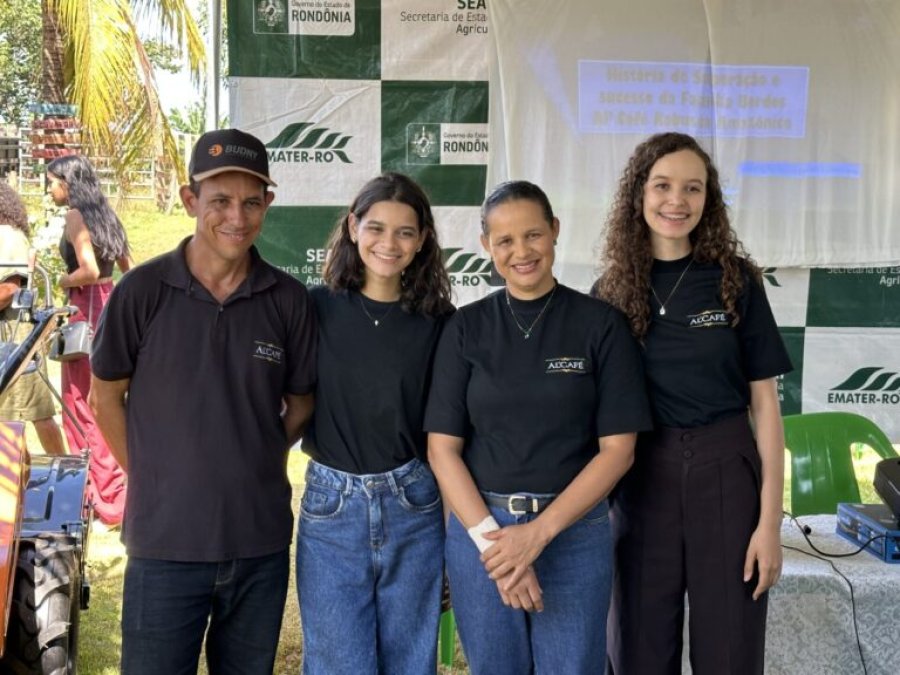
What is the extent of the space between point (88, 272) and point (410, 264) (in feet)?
10.0

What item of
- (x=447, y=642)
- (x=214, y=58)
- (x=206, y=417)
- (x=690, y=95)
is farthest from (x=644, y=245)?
(x=214, y=58)

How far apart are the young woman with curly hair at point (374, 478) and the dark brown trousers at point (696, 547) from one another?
478 mm

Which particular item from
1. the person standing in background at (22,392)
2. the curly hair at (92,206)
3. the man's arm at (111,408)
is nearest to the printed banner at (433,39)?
the curly hair at (92,206)

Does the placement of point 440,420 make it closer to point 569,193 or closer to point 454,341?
point 454,341

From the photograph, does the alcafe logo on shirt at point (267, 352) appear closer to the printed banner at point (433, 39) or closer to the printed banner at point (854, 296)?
the printed banner at point (433, 39)

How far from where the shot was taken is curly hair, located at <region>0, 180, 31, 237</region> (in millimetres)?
4824

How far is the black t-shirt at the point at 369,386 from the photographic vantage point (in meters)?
2.15

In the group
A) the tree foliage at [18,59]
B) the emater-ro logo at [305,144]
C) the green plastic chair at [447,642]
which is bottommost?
the green plastic chair at [447,642]

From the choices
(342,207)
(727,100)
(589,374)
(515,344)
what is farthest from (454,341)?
(727,100)

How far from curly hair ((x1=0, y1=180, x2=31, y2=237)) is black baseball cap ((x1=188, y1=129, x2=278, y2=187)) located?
312 centimetres

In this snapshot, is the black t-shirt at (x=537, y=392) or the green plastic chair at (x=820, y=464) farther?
the green plastic chair at (x=820, y=464)

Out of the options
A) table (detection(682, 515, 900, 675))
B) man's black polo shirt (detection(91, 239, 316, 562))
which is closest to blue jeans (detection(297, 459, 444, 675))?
man's black polo shirt (detection(91, 239, 316, 562))

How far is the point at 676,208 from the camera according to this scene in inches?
89.6

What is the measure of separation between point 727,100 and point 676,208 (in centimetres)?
232
